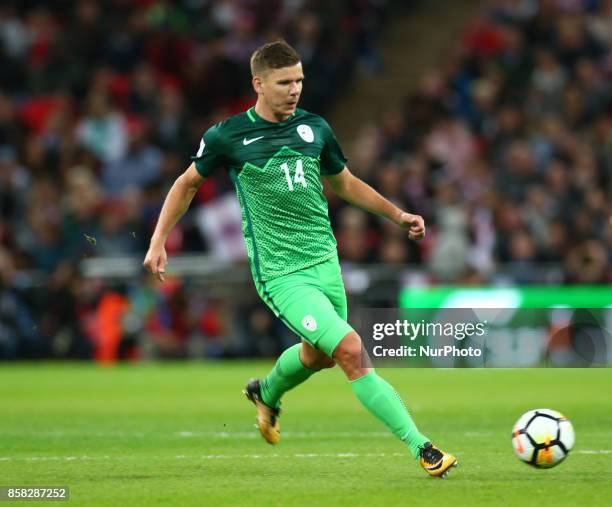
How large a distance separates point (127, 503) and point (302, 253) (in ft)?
6.44

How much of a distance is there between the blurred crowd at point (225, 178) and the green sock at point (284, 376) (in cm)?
969

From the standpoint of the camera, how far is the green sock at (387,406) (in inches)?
295

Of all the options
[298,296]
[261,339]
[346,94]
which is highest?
[346,94]

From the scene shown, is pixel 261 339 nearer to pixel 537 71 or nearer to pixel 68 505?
pixel 537 71

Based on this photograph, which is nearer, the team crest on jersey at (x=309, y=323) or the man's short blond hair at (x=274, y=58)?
the team crest on jersey at (x=309, y=323)

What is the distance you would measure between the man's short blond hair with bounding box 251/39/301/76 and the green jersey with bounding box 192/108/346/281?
1.02 ft

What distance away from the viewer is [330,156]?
8227 mm

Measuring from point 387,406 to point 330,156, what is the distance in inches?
63.0

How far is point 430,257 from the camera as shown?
61.2 ft

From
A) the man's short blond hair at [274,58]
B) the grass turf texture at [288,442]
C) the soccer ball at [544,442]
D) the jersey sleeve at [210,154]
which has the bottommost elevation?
the grass turf texture at [288,442]

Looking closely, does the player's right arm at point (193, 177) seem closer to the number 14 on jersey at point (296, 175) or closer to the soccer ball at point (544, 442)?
the number 14 on jersey at point (296, 175)

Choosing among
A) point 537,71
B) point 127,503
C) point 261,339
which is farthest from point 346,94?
point 127,503

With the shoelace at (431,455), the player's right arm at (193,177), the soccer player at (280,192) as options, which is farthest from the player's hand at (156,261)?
the shoelace at (431,455)

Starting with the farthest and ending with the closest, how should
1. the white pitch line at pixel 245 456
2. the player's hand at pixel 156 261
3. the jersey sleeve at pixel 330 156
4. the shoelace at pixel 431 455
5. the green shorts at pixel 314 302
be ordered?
the white pitch line at pixel 245 456 < the jersey sleeve at pixel 330 156 < the player's hand at pixel 156 261 < the green shorts at pixel 314 302 < the shoelace at pixel 431 455
